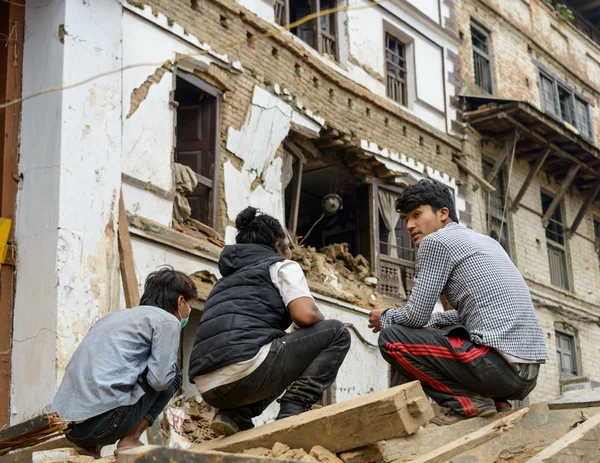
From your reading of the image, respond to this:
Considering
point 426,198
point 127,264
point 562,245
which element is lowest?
point 426,198

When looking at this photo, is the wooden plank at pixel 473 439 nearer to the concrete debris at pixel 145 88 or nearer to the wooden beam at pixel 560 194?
the concrete debris at pixel 145 88

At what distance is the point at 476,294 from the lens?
15.5ft

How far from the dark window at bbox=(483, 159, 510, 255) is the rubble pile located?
406cm

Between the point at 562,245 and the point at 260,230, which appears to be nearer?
the point at 260,230

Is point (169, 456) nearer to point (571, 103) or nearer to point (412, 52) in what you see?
point (412, 52)

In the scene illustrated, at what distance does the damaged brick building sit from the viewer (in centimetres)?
941

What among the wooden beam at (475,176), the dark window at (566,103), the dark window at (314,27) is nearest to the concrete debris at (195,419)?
the dark window at (314,27)

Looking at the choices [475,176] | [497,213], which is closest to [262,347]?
[475,176]

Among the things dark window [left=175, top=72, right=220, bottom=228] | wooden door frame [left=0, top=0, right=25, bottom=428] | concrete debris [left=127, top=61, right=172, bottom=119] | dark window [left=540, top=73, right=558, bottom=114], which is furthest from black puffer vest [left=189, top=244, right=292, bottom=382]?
dark window [left=540, top=73, right=558, bottom=114]

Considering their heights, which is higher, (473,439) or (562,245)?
(562,245)

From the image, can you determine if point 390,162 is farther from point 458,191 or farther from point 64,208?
point 64,208

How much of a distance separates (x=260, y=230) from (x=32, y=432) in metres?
1.59

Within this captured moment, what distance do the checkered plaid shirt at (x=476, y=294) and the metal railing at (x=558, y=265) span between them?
15.7m

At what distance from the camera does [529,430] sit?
14.1ft
